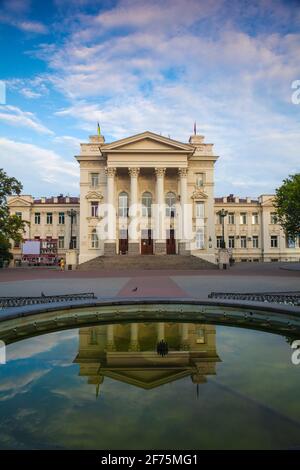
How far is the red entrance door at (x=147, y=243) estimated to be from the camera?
44438 mm

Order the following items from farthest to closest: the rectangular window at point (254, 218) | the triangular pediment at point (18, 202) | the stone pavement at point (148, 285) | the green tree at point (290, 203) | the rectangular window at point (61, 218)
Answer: the rectangular window at point (254, 218) → the rectangular window at point (61, 218) → the triangular pediment at point (18, 202) → the green tree at point (290, 203) → the stone pavement at point (148, 285)

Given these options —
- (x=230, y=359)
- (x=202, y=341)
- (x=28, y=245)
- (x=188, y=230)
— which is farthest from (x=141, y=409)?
(x=28, y=245)

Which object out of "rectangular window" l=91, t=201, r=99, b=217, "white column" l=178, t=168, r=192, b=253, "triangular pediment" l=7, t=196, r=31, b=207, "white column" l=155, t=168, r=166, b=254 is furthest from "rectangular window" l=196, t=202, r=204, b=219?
"triangular pediment" l=7, t=196, r=31, b=207

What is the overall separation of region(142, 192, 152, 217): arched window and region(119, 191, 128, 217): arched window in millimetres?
2403

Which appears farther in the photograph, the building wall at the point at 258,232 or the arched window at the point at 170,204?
the building wall at the point at 258,232

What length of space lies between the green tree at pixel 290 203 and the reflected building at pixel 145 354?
29868 mm

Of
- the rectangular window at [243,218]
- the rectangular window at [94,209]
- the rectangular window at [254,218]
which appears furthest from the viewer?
the rectangular window at [254,218]

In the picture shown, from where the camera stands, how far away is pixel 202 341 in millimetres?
6930

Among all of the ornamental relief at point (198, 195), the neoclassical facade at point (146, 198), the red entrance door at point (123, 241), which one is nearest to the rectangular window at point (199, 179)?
the neoclassical facade at point (146, 198)

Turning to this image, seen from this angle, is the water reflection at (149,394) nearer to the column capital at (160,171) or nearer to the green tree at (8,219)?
the green tree at (8,219)

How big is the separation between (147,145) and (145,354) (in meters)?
39.7

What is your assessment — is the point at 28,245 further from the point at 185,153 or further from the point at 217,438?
the point at 217,438

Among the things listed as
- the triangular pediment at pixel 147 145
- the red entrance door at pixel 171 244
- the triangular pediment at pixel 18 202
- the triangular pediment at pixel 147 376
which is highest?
the triangular pediment at pixel 147 145

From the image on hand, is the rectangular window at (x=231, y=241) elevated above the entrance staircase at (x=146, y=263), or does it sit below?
above
